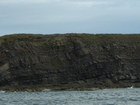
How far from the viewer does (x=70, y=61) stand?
9675 cm

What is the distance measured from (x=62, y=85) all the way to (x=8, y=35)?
786 inches

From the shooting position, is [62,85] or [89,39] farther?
[89,39]

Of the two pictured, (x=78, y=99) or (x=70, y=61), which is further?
(x=70, y=61)

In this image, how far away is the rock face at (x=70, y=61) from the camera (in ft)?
304

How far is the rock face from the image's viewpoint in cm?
9256

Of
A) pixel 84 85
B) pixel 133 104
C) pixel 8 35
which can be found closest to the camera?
pixel 133 104

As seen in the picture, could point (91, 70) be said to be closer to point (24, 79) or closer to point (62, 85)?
point (62, 85)

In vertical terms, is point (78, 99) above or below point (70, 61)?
below

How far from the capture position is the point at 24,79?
92938mm

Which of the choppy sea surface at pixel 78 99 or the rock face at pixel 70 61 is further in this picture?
the rock face at pixel 70 61

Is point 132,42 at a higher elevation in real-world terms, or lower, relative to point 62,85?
higher

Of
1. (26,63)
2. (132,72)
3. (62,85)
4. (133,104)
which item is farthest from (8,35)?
(133,104)

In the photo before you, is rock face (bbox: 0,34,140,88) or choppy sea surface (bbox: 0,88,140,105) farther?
rock face (bbox: 0,34,140,88)

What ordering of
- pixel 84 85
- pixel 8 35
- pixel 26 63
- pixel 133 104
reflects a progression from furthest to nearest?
1. pixel 8 35
2. pixel 26 63
3. pixel 84 85
4. pixel 133 104
